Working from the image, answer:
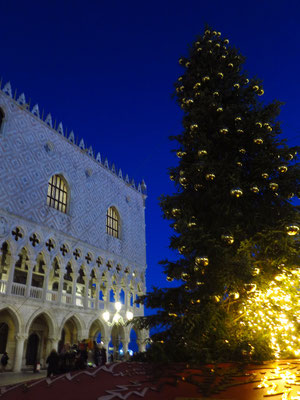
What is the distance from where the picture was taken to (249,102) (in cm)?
528

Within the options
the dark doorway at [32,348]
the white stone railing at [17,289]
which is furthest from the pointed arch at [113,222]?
the white stone railing at [17,289]

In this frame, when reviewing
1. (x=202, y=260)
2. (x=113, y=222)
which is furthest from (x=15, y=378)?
(x=113, y=222)

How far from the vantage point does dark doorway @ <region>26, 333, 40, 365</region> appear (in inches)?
591

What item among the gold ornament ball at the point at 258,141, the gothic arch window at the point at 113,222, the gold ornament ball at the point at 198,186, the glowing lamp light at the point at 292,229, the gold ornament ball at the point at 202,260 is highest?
the gothic arch window at the point at 113,222

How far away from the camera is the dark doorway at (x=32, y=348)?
591 inches

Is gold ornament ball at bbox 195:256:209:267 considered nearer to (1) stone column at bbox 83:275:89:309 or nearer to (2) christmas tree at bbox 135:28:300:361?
(2) christmas tree at bbox 135:28:300:361

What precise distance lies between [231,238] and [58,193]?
13.2 m

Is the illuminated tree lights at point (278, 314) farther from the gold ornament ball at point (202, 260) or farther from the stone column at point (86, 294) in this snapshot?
the stone column at point (86, 294)

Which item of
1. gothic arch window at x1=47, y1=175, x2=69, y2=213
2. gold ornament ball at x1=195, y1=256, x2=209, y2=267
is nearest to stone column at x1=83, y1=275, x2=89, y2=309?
gothic arch window at x1=47, y1=175, x2=69, y2=213

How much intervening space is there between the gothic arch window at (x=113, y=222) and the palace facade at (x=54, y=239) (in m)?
0.06

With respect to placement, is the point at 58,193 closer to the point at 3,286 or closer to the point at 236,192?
the point at 3,286

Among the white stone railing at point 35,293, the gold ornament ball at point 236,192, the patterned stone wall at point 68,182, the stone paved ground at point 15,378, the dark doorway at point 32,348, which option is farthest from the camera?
the dark doorway at point 32,348

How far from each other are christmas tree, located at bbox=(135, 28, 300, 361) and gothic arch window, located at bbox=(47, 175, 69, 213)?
448 inches

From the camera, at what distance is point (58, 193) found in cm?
1585
